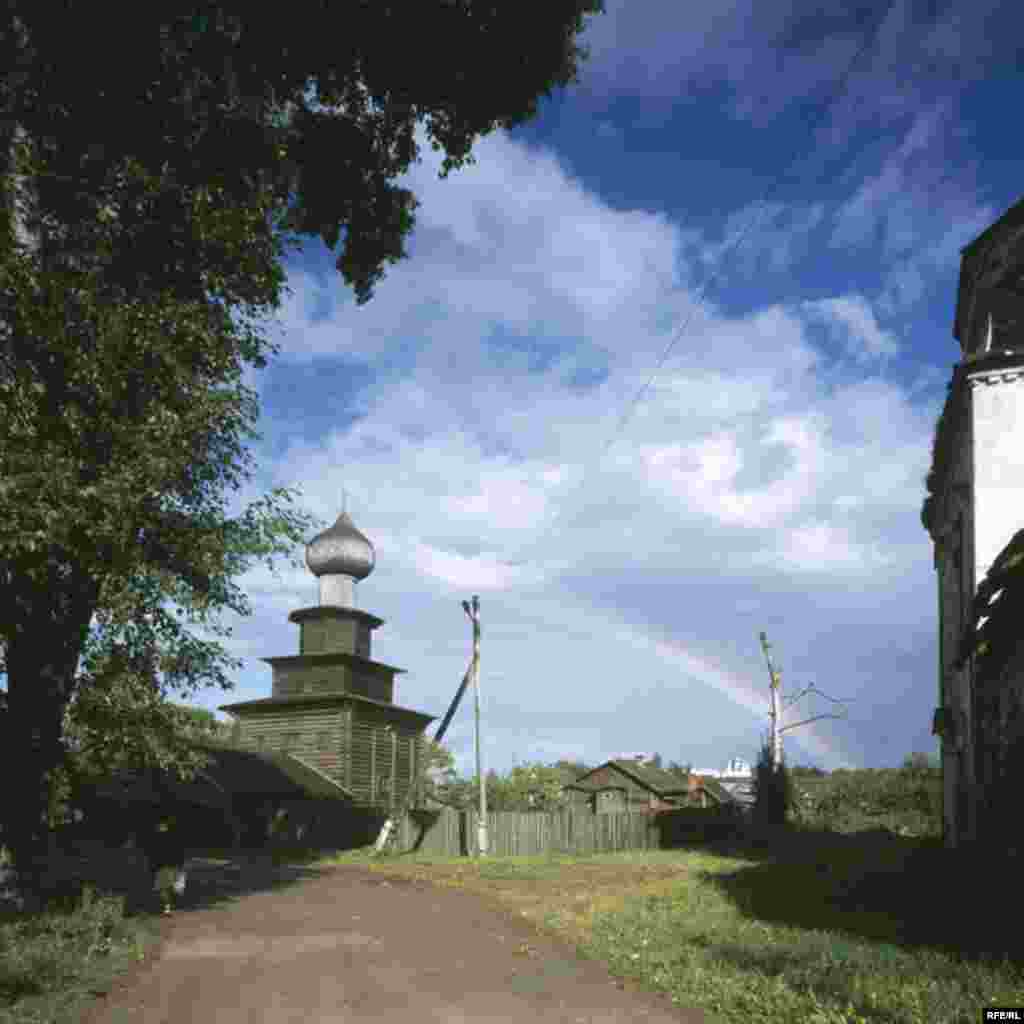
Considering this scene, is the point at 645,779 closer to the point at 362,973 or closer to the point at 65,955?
the point at 362,973

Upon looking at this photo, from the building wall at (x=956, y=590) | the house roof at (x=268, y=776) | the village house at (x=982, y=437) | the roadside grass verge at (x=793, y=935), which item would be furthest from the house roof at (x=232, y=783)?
the village house at (x=982, y=437)

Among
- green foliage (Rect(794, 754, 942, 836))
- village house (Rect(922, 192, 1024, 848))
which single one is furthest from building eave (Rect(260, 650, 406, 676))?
village house (Rect(922, 192, 1024, 848))

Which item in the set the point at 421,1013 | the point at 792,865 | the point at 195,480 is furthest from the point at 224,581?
the point at 792,865

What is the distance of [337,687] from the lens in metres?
44.6

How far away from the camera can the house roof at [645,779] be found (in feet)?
194

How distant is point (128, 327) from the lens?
46.3 feet

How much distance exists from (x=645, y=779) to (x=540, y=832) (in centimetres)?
2503

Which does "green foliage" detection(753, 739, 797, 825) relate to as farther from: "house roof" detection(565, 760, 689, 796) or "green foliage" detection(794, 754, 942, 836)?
"house roof" detection(565, 760, 689, 796)

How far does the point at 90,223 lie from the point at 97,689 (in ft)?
21.1

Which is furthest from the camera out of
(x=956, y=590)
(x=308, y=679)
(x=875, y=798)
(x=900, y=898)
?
(x=875, y=798)

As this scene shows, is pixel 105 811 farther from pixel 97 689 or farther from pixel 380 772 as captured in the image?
pixel 97 689

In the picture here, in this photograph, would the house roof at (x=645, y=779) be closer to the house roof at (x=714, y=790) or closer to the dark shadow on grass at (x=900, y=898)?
the house roof at (x=714, y=790)

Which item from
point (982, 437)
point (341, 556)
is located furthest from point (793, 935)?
point (341, 556)

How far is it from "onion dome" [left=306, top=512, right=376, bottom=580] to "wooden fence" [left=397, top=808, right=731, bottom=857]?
14348 millimetres
